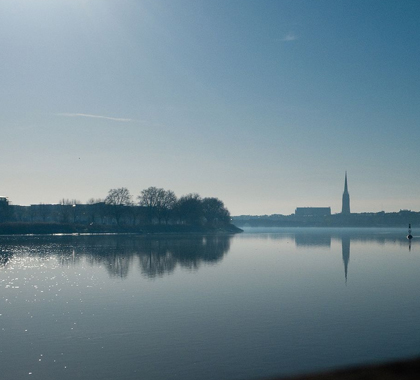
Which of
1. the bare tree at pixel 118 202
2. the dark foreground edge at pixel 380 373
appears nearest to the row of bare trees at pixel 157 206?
the bare tree at pixel 118 202

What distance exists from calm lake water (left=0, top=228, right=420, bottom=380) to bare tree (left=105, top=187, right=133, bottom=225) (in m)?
107

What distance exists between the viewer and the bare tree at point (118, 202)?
14875 cm

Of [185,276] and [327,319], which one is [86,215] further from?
[327,319]

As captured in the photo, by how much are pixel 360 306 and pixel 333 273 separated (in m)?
15.5

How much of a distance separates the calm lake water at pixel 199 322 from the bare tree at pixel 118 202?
4226 inches

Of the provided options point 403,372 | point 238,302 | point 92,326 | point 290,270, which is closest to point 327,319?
point 238,302

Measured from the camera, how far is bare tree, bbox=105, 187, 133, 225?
488 feet

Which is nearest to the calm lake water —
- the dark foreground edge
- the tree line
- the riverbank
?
the dark foreground edge

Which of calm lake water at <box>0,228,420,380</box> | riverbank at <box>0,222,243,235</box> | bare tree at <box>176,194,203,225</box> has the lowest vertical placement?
calm lake water at <box>0,228,420,380</box>

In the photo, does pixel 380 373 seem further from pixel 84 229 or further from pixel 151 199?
pixel 151 199

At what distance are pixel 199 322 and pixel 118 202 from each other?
13541 cm

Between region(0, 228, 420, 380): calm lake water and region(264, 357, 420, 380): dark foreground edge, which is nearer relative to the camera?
region(264, 357, 420, 380): dark foreground edge

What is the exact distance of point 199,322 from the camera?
73.9ft

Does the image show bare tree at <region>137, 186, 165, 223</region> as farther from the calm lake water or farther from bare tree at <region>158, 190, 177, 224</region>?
the calm lake water
